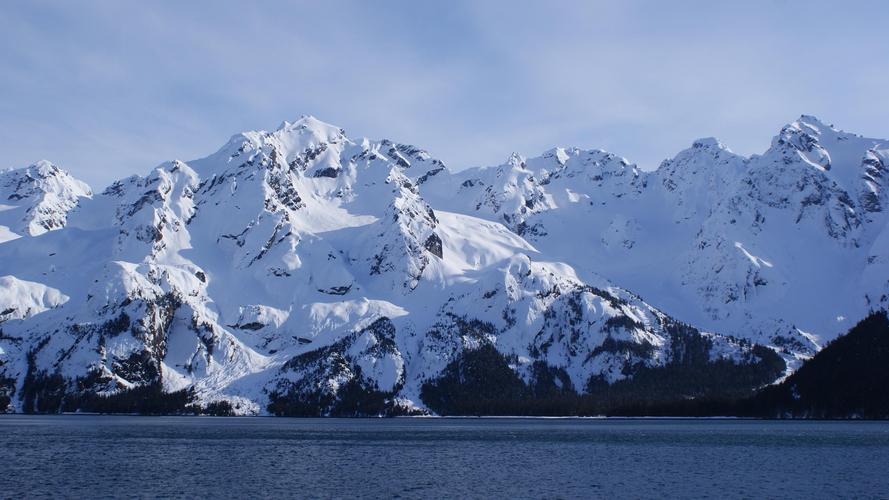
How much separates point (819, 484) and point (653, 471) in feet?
80.2

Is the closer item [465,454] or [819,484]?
[819,484]

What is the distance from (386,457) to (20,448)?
64108mm

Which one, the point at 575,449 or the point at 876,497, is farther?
the point at 575,449

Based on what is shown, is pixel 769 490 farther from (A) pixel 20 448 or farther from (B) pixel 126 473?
(A) pixel 20 448

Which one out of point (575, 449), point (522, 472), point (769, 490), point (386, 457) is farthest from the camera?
point (575, 449)

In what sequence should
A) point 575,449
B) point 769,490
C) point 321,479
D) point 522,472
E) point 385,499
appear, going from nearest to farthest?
point 385,499, point 769,490, point 321,479, point 522,472, point 575,449

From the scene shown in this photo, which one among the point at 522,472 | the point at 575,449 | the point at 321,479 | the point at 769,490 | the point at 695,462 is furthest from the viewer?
the point at 575,449

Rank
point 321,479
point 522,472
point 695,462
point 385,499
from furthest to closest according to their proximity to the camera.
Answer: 1. point 695,462
2. point 522,472
3. point 321,479
4. point 385,499

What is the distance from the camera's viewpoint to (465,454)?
527 ft

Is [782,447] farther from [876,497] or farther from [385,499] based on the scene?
[385,499]

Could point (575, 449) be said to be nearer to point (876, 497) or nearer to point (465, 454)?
point (465, 454)

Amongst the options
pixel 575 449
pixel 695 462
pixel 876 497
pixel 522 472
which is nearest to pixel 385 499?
pixel 522 472

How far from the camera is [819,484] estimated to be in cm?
11044

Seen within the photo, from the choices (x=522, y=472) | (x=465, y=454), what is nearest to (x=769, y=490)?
(x=522, y=472)
